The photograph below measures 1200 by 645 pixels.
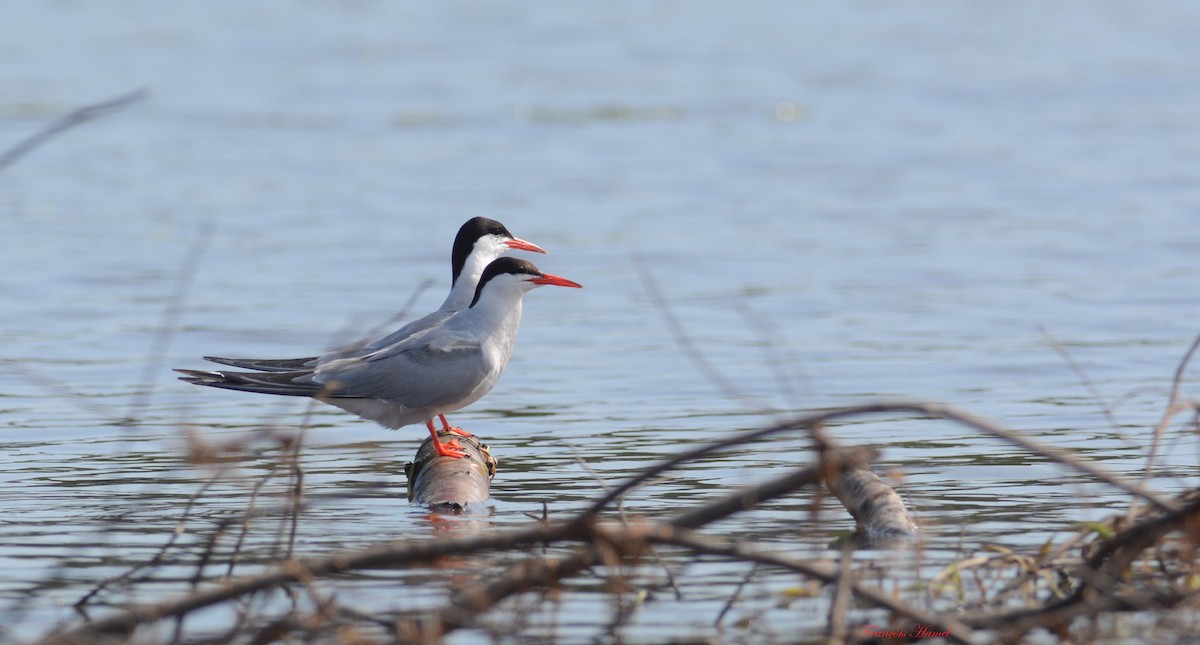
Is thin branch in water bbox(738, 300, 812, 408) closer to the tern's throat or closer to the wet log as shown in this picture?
the tern's throat

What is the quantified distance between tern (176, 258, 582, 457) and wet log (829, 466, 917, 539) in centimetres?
214

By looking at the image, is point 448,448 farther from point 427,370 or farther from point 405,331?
point 405,331

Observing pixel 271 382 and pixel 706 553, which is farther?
pixel 271 382

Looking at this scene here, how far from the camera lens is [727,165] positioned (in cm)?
1967

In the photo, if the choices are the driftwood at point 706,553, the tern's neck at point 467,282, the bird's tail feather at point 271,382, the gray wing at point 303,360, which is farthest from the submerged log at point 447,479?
the driftwood at point 706,553

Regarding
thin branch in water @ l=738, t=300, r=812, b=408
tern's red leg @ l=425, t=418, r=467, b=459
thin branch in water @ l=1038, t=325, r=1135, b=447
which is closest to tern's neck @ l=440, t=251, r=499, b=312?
thin branch in water @ l=738, t=300, r=812, b=408

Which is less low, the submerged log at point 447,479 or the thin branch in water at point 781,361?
the thin branch in water at point 781,361

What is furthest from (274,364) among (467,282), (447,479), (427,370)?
(467,282)

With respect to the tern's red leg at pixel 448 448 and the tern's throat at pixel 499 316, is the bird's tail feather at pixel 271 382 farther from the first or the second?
the tern's throat at pixel 499 316

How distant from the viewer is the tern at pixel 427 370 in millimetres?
7648

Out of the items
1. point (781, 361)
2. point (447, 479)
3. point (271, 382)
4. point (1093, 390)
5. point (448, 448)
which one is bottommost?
point (447, 479)

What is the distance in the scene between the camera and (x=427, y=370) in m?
7.66

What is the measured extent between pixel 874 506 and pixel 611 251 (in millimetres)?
8863

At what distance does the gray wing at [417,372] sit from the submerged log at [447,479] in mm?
456
